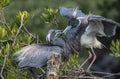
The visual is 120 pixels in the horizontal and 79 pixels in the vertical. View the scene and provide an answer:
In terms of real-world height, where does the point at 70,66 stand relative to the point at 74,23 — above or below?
below

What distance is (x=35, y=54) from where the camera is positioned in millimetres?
2832

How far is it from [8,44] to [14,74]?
0.49 ft

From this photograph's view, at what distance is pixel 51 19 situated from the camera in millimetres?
3195

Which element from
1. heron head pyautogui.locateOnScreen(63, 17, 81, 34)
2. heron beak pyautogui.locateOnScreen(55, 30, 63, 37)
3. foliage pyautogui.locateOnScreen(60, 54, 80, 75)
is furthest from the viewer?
heron head pyautogui.locateOnScreen(63, 17, 81, 34)

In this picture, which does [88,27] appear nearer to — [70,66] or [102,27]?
[102,27]

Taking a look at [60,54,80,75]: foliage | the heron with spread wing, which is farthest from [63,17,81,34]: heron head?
[60,54,80,75]: foliage

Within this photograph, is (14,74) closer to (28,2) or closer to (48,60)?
(48,60)

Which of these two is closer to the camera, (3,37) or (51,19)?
(3,37)

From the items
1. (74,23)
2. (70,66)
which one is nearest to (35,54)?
(70,66)

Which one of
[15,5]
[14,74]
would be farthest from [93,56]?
[15,5]

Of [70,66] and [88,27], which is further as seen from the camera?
[88,27]

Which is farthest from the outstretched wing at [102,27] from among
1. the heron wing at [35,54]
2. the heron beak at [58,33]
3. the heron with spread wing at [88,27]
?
the heron wing at [35,54]

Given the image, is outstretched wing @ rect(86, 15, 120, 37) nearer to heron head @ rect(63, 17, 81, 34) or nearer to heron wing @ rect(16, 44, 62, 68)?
heron head @ rect(63, 17, 81, 34)

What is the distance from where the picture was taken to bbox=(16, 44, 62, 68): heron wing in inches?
110
